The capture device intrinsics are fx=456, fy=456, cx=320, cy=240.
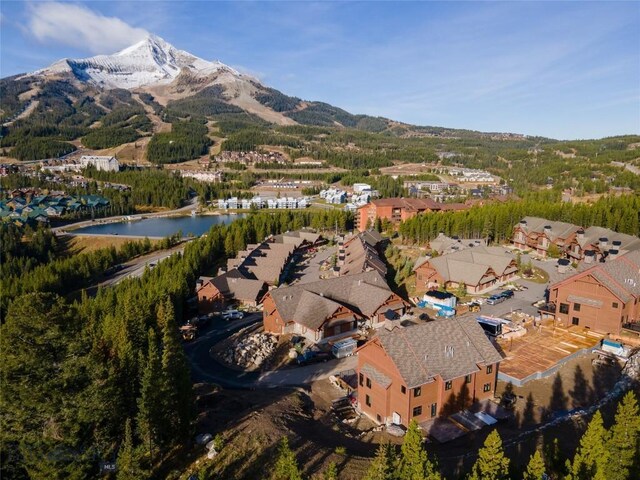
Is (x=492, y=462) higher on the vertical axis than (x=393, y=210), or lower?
higher

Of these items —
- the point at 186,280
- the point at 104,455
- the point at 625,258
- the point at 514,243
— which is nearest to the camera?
the point at 104,455

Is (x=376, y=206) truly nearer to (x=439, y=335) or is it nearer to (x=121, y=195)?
(x=439, y=335)

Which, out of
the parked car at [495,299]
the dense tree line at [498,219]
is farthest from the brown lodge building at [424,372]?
the dense tree line at [498,219]

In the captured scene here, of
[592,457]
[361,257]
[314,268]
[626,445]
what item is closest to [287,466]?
[592,457]

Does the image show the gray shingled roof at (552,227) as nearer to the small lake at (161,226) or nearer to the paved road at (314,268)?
A: the paved road at (314,268)

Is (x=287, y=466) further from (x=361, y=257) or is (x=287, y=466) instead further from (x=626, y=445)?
(x=361, y=257)

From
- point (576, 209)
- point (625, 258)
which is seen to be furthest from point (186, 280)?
point (576, 209)

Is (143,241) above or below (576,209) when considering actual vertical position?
below
